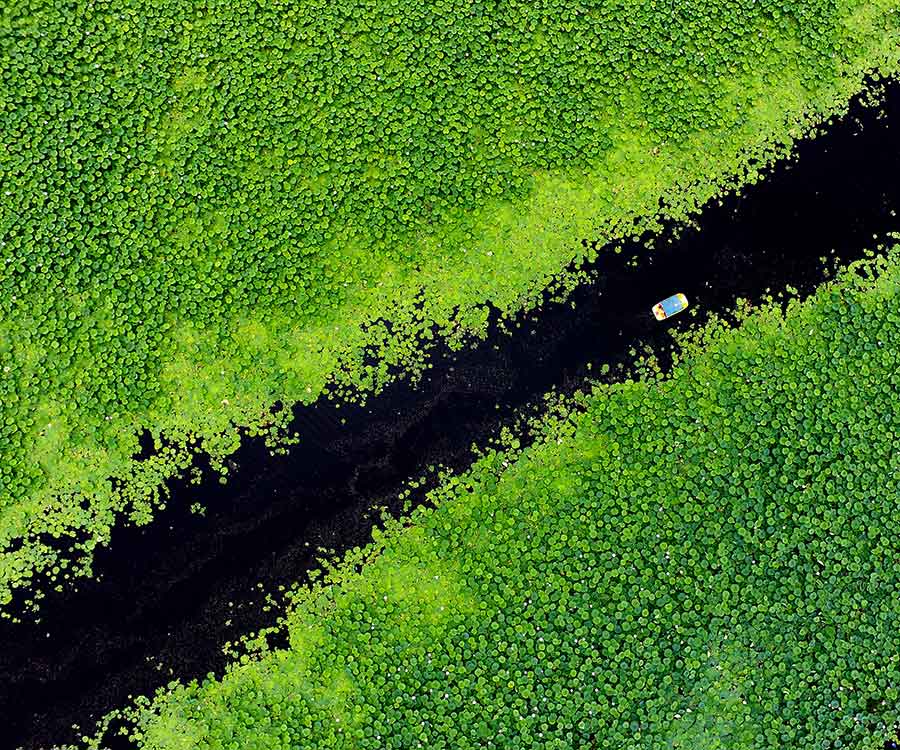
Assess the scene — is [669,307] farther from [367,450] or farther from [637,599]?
[367,450]

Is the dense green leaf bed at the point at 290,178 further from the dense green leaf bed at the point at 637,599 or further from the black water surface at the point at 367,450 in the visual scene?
the dense green leaf bed at the point at 637,599

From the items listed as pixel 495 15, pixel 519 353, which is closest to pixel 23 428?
pixel 519 353

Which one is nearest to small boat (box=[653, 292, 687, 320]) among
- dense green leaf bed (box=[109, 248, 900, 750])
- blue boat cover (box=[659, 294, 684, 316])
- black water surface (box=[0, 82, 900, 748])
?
blue boat cover (box=[659, 294, 684, 316])

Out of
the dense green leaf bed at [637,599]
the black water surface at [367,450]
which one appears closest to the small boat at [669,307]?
the black water surface at [367,450]

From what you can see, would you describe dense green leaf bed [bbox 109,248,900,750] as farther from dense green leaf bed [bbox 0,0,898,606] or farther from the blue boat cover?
dense green leaf bed [bbox 0,0,898,606]

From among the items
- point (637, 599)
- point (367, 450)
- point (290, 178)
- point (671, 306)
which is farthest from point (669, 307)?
point (290, 178)

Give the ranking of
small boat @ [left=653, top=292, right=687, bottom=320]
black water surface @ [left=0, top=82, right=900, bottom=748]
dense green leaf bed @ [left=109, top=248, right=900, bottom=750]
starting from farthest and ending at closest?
small boat @ [left=653, top=292, right=687, bottom=320] → black water surface @ [left=0, top=82, right=900, bottom=748] → dense green leaf bed @ [left=109, top=248, right=900, bottom=750]
